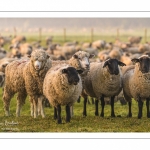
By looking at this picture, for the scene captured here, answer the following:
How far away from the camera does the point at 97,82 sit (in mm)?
12094

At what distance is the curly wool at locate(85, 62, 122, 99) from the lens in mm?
11773

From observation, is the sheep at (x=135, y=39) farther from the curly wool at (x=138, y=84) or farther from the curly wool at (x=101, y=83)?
the curly wool at (x=138, y=84)

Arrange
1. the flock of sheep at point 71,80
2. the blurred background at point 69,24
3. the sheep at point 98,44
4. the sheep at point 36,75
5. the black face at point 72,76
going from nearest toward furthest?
the black face at point 72,76 → the flock of sheep at point 71,80 → the sheep at point 36,75 → the blurred background at point 69,24 → the sheep at point 98,44

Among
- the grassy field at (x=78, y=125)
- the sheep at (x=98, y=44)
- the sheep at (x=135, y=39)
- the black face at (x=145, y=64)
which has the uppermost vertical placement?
the black face at (x=145, y=64)

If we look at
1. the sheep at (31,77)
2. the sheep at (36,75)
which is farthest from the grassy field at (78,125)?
the sheep at (31,77)

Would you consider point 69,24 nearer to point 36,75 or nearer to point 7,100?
point 7,100

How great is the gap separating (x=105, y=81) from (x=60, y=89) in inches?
71.7

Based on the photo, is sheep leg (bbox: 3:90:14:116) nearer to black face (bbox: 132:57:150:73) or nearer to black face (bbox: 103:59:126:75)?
black face (bbox: 103:59:126:75)

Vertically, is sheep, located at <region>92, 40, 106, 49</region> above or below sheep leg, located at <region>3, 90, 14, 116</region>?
above

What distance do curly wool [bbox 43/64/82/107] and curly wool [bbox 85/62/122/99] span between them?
1.37m

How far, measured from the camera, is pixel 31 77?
Answer: 11.8 m

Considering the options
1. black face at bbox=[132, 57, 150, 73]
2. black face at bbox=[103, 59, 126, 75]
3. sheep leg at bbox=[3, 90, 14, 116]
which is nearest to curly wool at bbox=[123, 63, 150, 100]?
black face at bbox=[132, 57, 150, 73]

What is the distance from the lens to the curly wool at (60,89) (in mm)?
10398

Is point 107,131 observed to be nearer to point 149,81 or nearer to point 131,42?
point 149,81
